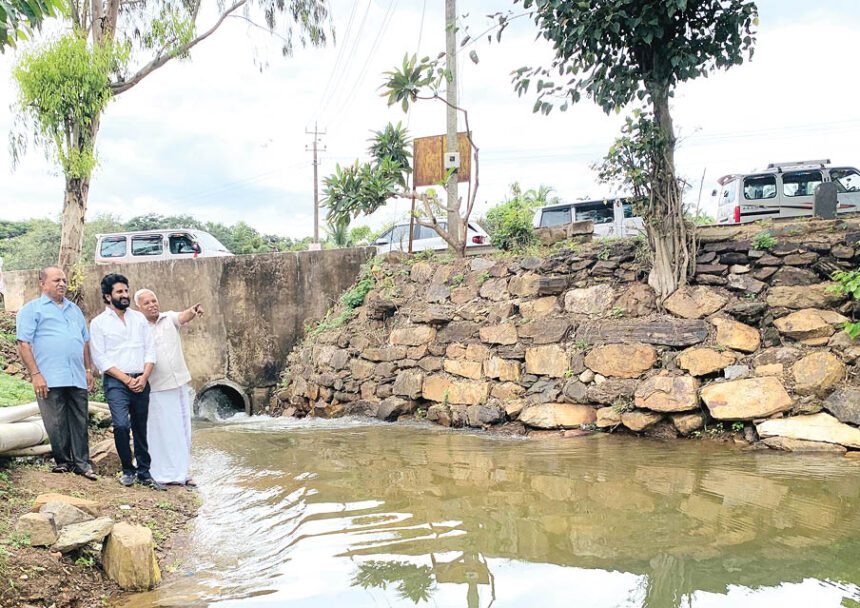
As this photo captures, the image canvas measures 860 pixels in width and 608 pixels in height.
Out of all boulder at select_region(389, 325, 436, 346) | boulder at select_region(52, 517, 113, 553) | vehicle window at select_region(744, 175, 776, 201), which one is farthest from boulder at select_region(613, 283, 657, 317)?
vehicle window at select_region(744, 175, 776, 201)

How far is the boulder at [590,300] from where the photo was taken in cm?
820

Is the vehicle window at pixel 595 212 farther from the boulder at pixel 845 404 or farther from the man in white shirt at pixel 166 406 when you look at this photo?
the man in white shirt at pixel 166 406

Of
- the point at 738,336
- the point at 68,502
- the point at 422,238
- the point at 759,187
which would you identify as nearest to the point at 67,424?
the point at 68,502

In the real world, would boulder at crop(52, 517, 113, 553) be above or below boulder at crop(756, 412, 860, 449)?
above

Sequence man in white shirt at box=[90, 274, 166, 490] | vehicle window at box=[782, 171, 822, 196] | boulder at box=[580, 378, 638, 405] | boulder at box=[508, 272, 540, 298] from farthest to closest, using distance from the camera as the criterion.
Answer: vehicle window at box=[782, 171, 822, 196]
boulder at box=[508, 272, 540, 298]
boulder at box=[580, 378, 638, 405]
man in white shirt at box=[90, 274, 166, 490]

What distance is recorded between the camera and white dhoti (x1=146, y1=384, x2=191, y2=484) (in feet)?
18.0

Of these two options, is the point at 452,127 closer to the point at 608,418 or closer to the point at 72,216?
the point at 72,216

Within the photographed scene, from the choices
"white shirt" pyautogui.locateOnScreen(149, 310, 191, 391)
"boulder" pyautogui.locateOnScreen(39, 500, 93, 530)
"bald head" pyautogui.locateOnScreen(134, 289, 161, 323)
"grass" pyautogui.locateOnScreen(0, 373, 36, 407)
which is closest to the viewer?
"boulder" pyautogui.locateOnScreen(39, 500, 93, 530)

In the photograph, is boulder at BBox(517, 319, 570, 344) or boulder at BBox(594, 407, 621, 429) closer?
boulder at BBox(594, 407, 621, 429)

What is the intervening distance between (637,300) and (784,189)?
829 cm

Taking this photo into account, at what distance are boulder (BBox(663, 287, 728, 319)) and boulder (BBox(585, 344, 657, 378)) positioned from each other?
611 mm

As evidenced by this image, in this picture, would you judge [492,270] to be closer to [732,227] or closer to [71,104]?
[732,227]

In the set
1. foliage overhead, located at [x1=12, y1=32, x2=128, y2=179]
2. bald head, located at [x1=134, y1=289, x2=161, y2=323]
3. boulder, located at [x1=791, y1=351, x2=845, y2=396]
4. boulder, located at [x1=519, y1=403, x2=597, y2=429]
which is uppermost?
foliage overhead, located at [x1=12, y1=32, x2=128, y2=179]

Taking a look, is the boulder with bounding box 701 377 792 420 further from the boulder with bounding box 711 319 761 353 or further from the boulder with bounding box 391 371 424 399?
the boulder with bounding box 391 371 424 399
